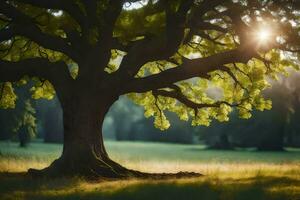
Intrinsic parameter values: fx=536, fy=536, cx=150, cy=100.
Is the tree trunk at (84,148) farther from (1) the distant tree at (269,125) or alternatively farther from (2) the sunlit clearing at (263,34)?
(1) the distant tree at (269,125)

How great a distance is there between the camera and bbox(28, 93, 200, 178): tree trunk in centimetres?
2117

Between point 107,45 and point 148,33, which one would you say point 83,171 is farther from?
point 148,33

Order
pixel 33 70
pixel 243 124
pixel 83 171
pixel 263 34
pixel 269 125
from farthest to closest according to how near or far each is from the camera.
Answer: pixel 243 124 → pixel 269 125 → pixel 33 70 → pixel 263 34 → pixel 83 171

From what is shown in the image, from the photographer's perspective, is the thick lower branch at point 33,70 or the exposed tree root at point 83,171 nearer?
the exposed tree root at point 83,171

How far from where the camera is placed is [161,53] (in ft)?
71.2

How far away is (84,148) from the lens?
21.8m

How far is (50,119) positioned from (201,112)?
50.8 meters

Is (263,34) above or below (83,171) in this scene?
above

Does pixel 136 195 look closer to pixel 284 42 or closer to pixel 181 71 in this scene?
pixel 181 71

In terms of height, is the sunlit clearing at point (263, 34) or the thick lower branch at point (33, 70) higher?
the sunlit clearing at point (263, 34)

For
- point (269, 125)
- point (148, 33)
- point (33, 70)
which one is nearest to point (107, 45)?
point (148, 33)

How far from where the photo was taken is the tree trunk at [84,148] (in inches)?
834

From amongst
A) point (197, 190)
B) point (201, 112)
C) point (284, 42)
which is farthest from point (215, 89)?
point (197, 190)

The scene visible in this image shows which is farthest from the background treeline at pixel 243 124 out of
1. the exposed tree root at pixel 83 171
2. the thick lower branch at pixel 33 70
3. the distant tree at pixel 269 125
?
the exposed tree root at pixel 83 171
